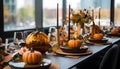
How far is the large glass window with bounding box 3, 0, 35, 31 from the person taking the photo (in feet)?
12.8

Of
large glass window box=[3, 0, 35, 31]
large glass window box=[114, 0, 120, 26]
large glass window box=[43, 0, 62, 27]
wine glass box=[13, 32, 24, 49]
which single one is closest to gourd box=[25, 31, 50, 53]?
wine glass box=[13, 32, 24, 49]

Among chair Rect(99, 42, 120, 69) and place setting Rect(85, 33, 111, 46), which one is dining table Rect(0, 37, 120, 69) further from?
place setting Rect(85, 33, 111, 46)

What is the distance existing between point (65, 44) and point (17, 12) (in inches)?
88.6

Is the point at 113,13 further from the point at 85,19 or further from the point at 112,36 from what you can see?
the point at 85,19

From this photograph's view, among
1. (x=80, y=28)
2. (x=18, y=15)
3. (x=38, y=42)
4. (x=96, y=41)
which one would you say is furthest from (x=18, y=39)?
(x=18, y=15)

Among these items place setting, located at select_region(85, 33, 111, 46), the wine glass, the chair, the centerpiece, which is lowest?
the chair

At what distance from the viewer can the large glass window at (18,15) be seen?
391cm

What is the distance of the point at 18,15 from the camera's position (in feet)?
14.0

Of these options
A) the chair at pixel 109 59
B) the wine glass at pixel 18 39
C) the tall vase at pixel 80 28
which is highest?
the tall vase at pixel 80 28

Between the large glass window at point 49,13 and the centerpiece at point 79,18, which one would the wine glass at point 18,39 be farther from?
the large glass window at point 49,13


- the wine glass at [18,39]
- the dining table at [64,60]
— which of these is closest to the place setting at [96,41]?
the dining table at [64,60]

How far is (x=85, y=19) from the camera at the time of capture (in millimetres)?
2652

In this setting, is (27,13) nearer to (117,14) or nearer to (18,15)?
(18,15)

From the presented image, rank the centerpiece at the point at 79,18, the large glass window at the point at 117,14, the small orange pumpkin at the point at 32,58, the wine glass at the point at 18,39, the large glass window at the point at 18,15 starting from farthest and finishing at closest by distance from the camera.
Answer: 1. the large glass window at the point at 117,14
2. the large glass window at the point at 18,15
3. the centerpiece at the point at 79,18
4. the wine glass at the point at 18,39
5. the small orange pumpkin at the point at 32,58
